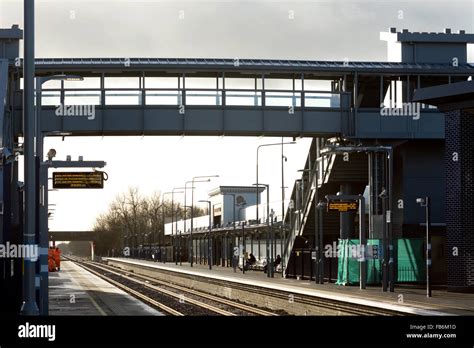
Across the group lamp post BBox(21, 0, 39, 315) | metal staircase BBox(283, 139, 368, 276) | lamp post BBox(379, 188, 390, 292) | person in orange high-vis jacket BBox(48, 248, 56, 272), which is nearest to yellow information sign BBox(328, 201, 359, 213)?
metal staircase BBox(283, 139, 368, 276)

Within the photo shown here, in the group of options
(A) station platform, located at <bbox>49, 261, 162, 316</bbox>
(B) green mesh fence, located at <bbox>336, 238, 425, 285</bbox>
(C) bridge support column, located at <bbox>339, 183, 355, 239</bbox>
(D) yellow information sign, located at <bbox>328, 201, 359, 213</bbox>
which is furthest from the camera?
(C) bridge support column, located at <bbox>339, 183, 355, 239</bbox>

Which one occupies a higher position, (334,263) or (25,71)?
(25,71)

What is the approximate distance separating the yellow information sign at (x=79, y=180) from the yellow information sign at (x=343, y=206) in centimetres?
1468

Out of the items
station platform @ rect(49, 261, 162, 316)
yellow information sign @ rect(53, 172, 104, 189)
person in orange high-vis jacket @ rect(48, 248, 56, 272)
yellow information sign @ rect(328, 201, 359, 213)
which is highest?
yellow information sign @ rect(53, 172, 104, 189)

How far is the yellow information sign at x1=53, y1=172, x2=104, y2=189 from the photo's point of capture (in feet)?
117

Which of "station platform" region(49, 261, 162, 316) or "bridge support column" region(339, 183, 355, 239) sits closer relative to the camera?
"station platform" region(49, 261, 162, 316)

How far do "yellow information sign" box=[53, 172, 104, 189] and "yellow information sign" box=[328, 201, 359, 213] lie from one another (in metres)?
14.7

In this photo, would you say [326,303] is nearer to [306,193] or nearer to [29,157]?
[29,157]

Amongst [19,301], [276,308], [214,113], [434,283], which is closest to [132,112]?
[214,113]

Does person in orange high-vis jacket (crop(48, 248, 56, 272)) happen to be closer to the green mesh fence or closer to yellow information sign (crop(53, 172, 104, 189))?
the green mesh fence

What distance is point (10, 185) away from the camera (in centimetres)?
2420

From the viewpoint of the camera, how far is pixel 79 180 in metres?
35.9
